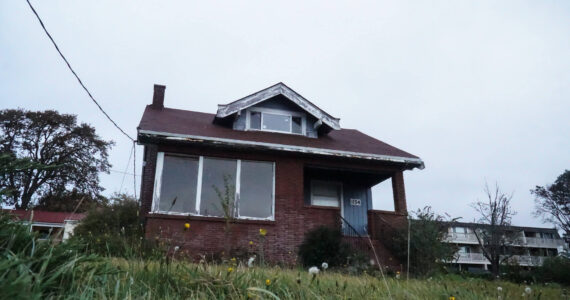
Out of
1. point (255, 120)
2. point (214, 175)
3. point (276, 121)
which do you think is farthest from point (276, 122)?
point (214, 175)

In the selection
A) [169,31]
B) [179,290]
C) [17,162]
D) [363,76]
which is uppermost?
[363,76]

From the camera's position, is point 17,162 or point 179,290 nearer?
point 17,162

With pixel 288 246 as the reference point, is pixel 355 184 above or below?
above

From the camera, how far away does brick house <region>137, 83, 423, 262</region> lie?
11.4m

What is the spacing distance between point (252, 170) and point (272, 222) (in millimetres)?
1767

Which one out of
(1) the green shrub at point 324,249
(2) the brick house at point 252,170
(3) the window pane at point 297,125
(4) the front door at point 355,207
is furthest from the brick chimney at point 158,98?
(1) the green shrub at point 324,249

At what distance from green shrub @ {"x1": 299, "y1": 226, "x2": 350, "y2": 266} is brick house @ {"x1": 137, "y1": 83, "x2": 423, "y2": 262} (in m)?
0.77

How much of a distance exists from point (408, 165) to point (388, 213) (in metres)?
1.89

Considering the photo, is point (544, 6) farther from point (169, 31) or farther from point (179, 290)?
point (179, 290)

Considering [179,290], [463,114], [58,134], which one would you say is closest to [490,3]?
[179,290]

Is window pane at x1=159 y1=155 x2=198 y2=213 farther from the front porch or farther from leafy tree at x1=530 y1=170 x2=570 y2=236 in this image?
leafy tree at x1=530 y1=170 x2=570 y2=236

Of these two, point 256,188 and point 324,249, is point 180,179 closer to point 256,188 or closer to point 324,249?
point 256,188

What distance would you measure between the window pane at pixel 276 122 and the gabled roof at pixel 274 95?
803 mm

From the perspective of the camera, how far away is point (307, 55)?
21016mm
